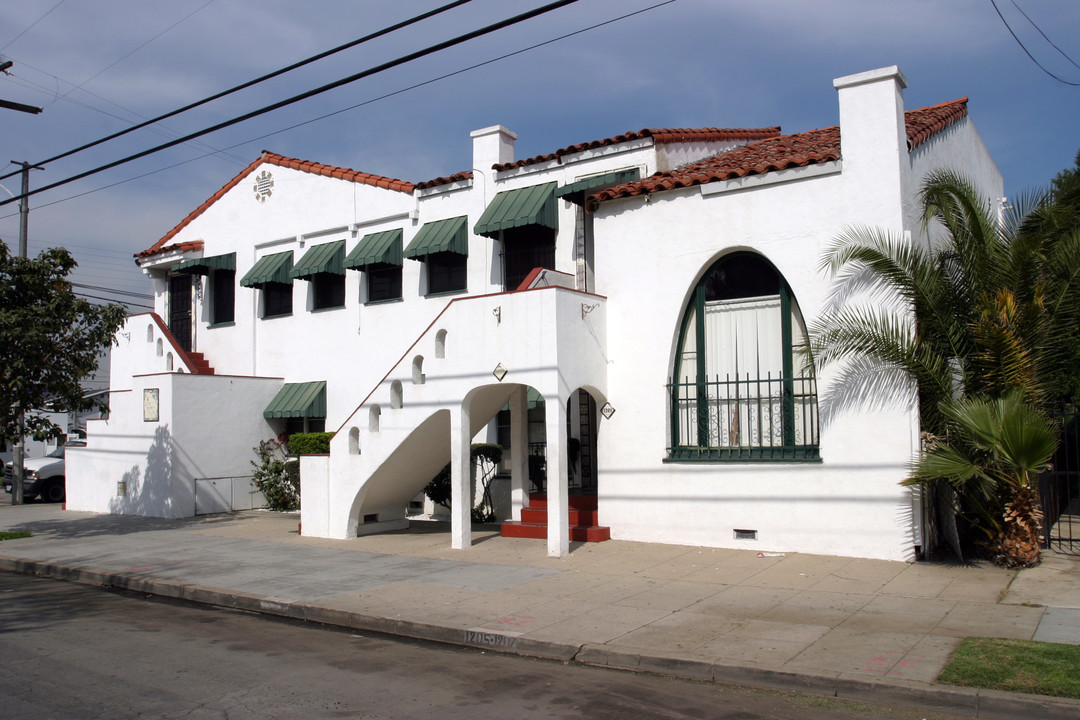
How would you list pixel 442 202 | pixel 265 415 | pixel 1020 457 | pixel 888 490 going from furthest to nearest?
1. pixel 265 415
2. pixel 442 202
3. pixel 888 490
4. pixel 1020 457

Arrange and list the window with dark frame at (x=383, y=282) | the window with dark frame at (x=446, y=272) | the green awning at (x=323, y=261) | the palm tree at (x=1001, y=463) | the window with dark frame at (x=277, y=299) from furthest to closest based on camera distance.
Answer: the window with dark frame at (x=277, y=299) < the green awning at (x=323, y=261) < the window with dark frame at (x=383, y=282) < the window with dark frame at (x=446, y=272) < the palm tree at (x=1001, y=463)

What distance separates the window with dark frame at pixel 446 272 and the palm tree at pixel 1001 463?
9436mm

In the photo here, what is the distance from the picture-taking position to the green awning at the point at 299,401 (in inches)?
736

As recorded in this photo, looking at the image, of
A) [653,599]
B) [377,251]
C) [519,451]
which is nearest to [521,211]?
[377,251]

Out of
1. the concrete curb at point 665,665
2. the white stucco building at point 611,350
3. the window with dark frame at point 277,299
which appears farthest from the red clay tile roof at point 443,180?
the concrete curb at point 665,665

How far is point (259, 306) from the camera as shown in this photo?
2047 centimetres

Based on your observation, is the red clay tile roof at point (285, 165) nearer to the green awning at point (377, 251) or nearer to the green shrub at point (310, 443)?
the green awning at point (377, 251)

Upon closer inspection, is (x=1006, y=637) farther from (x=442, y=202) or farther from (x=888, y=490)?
(x=442, y=202)

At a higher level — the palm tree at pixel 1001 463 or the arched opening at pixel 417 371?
the arched opening at pixel 417 371

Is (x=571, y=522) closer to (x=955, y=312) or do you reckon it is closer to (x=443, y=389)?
(x=443, y=389)

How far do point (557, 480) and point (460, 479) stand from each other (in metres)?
1.70

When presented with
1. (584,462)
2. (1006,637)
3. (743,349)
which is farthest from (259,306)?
(1006,637)

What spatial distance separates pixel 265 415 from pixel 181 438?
1890 mm

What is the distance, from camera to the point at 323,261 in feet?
60.8
